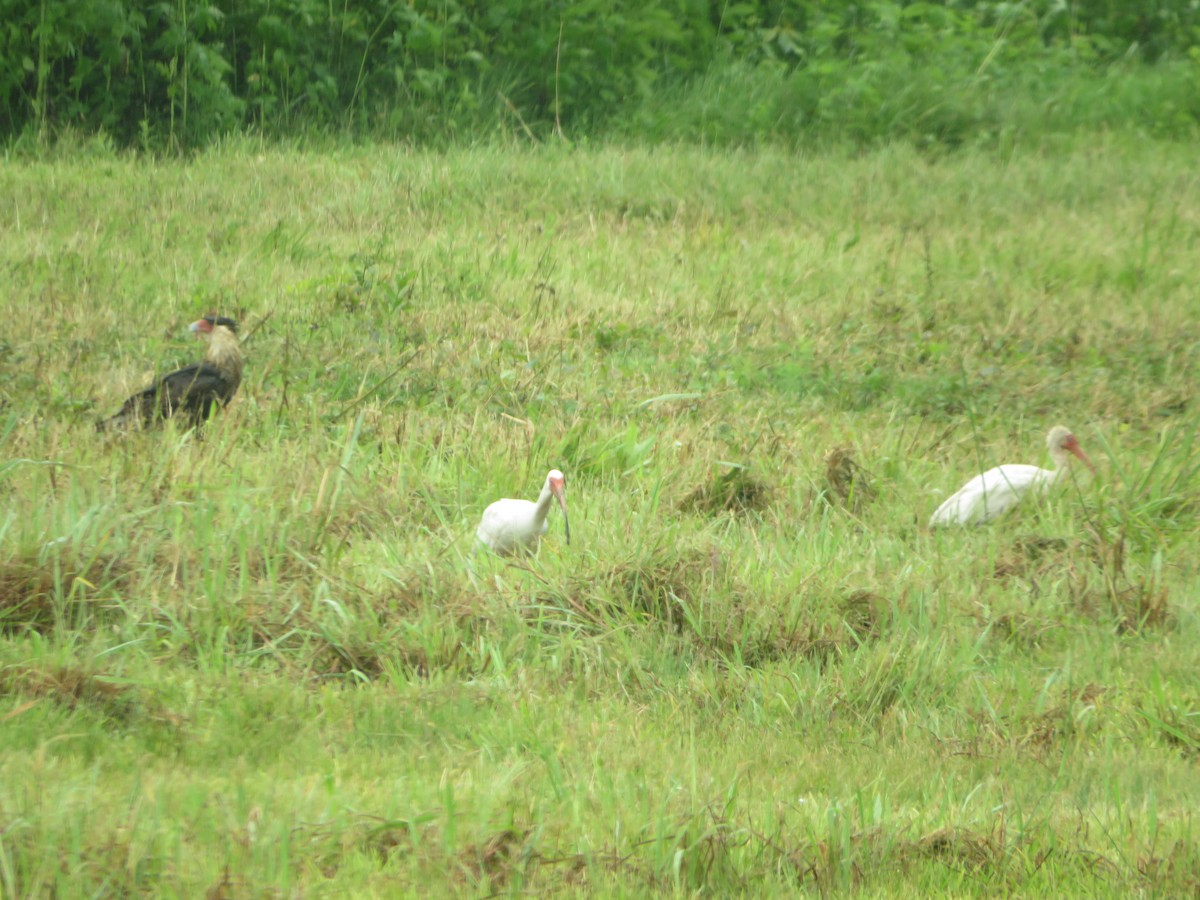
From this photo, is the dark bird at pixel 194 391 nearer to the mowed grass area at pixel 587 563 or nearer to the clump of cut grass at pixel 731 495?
the mowed grass area at pixel 587 563

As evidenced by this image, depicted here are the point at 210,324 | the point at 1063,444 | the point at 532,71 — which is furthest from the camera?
the point at 532,71

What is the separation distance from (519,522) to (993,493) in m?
1.86

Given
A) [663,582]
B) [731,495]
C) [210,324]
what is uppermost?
[663,582]

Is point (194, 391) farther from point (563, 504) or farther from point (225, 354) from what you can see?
point (563, 504)

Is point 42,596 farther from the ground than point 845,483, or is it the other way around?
point 42,596

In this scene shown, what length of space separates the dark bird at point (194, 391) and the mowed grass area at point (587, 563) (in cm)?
15

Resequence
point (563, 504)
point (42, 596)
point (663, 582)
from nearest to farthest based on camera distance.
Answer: point (42, 596) < point (663, 582) < point (563, 504)

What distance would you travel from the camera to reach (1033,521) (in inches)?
219

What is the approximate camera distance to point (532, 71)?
11727mm

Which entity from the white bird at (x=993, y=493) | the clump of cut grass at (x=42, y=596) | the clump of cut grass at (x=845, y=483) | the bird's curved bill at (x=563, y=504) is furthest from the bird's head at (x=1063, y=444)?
the clump of cut grass at (x=42, y=596)

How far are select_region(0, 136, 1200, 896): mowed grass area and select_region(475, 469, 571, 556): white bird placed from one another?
11 centimetres

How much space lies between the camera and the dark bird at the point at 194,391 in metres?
5.98

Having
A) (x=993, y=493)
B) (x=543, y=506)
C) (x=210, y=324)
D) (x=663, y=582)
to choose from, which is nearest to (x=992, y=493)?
(x=993, y=493)

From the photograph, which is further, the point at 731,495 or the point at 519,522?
the point at 731,495
